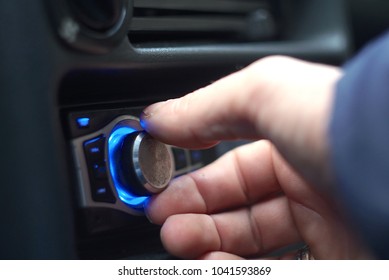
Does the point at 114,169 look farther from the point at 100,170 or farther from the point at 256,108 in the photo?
the point at 256,108

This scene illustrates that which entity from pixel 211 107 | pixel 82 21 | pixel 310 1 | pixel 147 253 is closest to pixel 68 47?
pixel 82 21

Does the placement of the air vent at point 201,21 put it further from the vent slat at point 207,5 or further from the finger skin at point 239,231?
the finger skin at point 239,231

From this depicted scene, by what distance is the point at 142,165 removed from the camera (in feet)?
1.69

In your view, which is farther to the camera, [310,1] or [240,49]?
[310,1]

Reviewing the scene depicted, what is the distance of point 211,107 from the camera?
44cm

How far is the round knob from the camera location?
1.67 feet

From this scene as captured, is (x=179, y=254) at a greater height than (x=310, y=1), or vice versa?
(x=310, y=1)

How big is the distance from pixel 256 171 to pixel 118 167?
0.48ft

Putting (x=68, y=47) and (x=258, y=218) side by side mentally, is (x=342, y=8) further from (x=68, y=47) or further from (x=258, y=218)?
(x=68, y=47)
